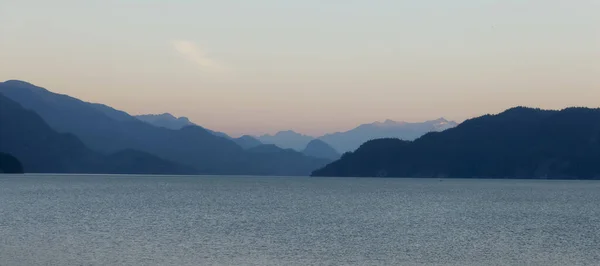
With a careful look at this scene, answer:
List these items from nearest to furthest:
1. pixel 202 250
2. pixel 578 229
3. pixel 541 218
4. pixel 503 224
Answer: pixel 202 250
pixel 578 229
pixel 503 224
pixel 541 218

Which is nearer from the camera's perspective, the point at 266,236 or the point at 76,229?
Answer: the point at 266,236

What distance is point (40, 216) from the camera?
13312 centimetres

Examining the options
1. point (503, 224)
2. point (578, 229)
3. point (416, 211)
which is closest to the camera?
point (578, 229)

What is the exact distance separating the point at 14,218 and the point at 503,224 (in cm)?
8109

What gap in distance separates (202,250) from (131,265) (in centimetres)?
1324

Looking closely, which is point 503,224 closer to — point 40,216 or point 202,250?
point 202,250

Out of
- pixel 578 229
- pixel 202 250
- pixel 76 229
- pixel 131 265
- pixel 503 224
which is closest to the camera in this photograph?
pixel 131 265

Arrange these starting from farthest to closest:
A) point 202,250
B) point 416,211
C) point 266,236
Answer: point 416,211
point 266,236
point 202,250

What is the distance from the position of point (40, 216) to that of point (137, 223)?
2472cm

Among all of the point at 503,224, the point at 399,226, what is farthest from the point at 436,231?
the point at 503,224

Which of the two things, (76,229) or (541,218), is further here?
(541,218)

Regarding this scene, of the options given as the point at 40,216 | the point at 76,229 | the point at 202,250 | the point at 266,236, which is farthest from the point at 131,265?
the point at 40,216

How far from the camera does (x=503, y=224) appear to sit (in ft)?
417

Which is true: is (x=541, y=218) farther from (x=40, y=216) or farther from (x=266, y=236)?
(x=40, y=216)
